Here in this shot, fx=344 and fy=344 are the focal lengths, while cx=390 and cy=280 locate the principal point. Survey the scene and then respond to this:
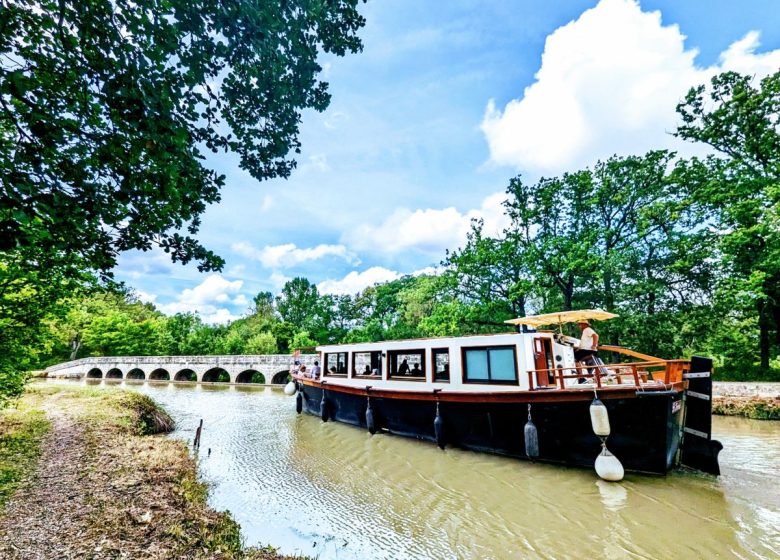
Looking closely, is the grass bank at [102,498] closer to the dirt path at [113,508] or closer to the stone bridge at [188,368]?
the dirt path at [113,508]

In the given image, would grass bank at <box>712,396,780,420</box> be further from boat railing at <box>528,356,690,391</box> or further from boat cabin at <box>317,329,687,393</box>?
Answer: boat railing at <box>528,356,690,391</box>

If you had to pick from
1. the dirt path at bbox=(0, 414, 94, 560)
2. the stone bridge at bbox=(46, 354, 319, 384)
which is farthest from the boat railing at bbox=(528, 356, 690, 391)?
the stone bridge at bbox=(46, 354, 319, 384)

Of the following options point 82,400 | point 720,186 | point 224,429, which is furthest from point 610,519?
point 720,186

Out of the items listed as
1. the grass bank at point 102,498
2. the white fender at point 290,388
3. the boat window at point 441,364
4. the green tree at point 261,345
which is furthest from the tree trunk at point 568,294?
the green tree at point 261,345

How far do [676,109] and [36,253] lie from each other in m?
27.4

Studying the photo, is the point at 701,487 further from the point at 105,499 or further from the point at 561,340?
the point at 105,499

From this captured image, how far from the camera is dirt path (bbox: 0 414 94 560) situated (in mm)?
3822

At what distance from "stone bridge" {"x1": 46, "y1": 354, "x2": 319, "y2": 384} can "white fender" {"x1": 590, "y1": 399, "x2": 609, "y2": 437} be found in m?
25.7

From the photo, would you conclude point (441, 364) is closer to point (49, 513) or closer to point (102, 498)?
point (102, 498)

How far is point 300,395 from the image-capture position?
17.2 m

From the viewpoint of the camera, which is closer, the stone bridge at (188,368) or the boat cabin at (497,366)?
the boat cabin at (497,366)

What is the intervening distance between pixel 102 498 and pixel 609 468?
29.6 feet

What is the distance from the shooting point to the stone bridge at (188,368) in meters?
32.9

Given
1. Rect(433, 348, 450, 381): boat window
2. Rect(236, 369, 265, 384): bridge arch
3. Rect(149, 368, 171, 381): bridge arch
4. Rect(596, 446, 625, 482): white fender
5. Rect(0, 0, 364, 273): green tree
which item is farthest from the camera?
Rect(149, 368, 171, 381): bridge arch
